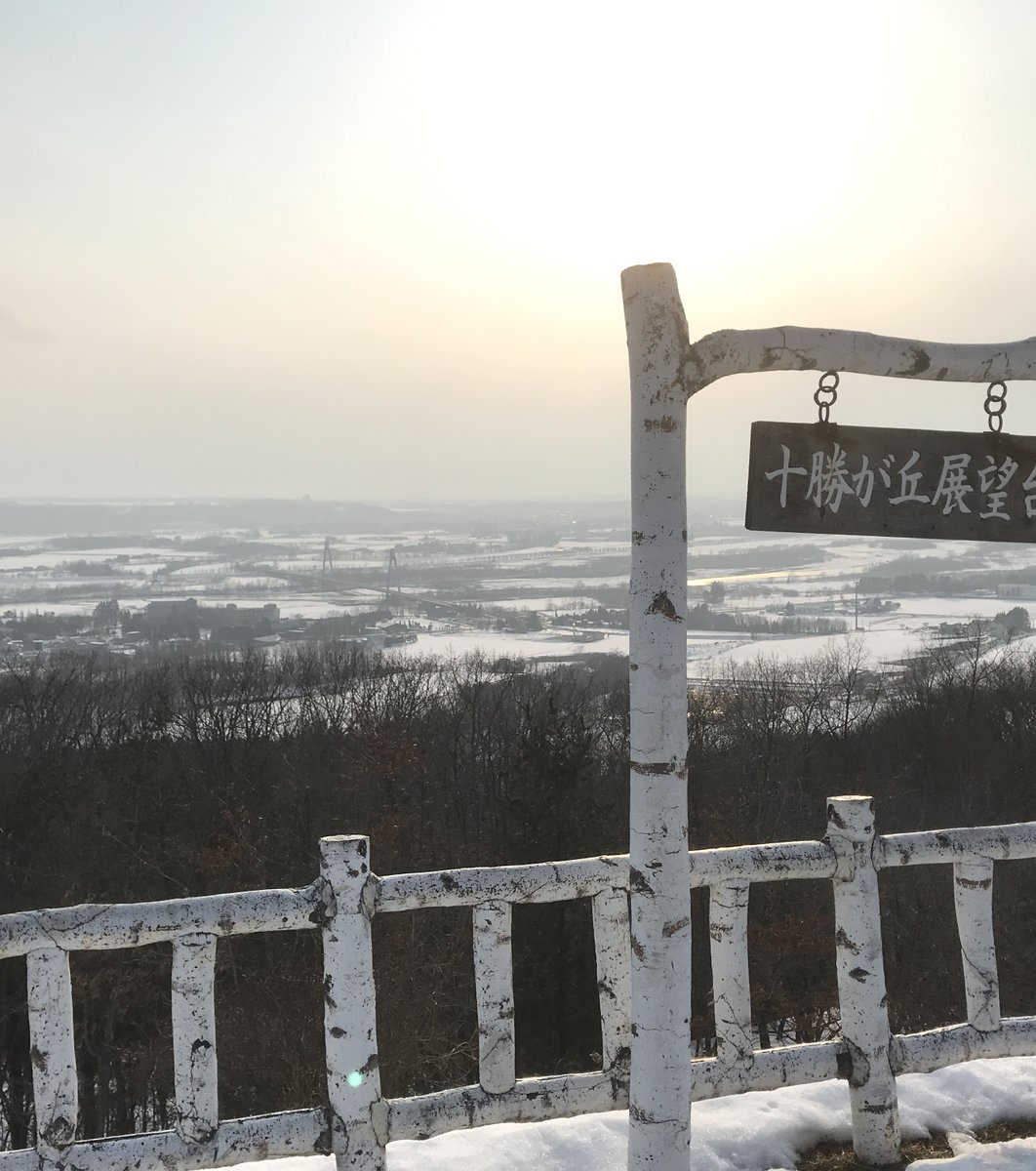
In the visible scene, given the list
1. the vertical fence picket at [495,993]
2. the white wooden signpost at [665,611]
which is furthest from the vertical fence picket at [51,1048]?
the white wooden signpost at [665,611]

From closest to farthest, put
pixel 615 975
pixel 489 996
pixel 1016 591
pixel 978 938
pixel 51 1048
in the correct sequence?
pixel 51 1048, pixel 489 996, pixel 615 975, pixel 978 938, pixel 1016 591

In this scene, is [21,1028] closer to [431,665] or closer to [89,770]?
[89,770]

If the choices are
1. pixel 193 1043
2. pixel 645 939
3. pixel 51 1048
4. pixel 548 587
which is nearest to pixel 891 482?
pixel 645 939

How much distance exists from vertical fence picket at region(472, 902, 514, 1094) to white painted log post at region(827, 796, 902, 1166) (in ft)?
3.92

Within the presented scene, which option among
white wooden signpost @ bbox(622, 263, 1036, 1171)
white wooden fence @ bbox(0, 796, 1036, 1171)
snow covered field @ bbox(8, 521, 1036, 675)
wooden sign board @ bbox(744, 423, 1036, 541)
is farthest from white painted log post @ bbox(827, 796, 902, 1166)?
snow covered field @ bbox(8, 521, 1036, 675)

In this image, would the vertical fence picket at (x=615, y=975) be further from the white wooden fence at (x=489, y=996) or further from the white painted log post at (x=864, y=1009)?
the white painted log post at (x=864, y=1009)

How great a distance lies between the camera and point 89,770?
42.7 m

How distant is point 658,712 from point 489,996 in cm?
129

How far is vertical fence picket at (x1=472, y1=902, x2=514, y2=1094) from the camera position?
3400 millimetres

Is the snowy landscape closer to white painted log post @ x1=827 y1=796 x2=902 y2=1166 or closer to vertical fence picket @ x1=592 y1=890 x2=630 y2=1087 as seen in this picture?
white painted log post @ x1=827 y1=796 x2=902 y2=1166

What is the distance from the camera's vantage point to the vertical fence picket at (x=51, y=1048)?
2996 mm

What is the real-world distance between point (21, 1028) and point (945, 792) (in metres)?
42.2

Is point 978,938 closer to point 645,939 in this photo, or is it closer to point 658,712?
point 645,939

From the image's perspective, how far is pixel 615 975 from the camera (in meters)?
3.54
